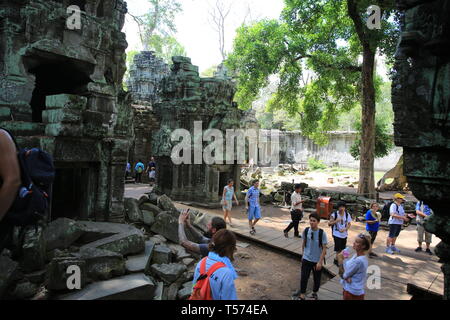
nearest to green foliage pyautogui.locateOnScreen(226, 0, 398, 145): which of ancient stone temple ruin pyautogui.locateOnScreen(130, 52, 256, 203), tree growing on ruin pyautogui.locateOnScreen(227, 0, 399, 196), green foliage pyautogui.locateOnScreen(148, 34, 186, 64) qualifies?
tree growing on ruin pyautogui.locateOnScreen(227, 0, 399, 196)

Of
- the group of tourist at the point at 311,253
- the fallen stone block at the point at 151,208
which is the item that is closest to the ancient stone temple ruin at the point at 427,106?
the group of tourist at the point at 311,253

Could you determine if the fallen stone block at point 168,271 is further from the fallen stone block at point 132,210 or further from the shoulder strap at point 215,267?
the shoulder strap at point 215,267

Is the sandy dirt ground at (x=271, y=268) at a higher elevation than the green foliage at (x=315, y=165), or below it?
below

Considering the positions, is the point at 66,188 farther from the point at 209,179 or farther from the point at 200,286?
the point at 209,179

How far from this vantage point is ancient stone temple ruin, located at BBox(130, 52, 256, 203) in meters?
12.4

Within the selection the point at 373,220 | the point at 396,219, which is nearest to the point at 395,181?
the point at 396,219

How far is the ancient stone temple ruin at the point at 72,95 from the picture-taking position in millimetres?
4734

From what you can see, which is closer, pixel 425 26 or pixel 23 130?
pixel 425 26

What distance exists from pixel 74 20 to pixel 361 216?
39.7ft

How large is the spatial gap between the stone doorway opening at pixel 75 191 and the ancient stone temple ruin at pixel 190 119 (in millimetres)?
6008

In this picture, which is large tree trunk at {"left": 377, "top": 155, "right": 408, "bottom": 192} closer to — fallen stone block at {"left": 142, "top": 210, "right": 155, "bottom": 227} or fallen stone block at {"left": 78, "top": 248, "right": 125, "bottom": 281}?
fallen stone block at {"left": 142, "top": 210, "right": 155, "bottom": 227}

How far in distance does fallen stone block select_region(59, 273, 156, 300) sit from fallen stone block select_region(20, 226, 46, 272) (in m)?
0.82
